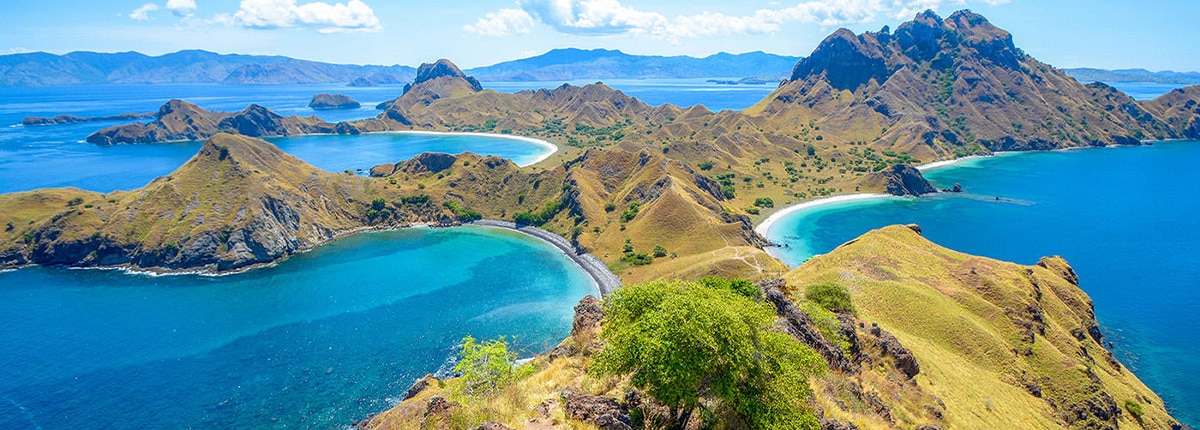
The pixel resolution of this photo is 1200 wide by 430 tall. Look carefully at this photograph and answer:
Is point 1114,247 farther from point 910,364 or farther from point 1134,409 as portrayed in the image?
point 910,364

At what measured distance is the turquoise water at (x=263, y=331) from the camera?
7788 centimetres

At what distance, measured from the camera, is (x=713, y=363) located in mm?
31250

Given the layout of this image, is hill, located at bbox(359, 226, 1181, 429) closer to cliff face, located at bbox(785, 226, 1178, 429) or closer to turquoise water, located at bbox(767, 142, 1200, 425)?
cliff face, located at bbox(785, 226, 1178, 429)

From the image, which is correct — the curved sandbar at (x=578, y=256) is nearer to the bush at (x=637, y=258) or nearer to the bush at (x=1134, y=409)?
the bush at (x=637, y=258)

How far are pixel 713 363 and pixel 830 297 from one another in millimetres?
43559

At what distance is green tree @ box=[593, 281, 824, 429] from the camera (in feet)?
101

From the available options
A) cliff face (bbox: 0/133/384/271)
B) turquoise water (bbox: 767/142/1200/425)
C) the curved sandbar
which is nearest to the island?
cliff face (bbox: 0/133/384/271)

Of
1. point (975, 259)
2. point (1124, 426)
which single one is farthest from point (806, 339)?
point (975, 259)

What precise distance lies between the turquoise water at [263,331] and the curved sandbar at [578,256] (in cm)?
362

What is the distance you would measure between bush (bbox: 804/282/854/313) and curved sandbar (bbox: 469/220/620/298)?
41045 mm

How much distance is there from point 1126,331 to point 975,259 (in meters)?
26.9

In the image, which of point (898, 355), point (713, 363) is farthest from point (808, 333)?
point (713, 363)

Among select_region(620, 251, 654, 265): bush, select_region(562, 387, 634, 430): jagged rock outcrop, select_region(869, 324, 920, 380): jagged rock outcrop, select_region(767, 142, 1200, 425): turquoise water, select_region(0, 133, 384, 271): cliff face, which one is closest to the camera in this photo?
select_region(562, 387, 634, 430): jagged rock outcrop

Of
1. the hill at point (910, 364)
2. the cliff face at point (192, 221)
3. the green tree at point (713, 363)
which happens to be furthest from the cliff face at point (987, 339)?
the cliff face at point (192, 221)
